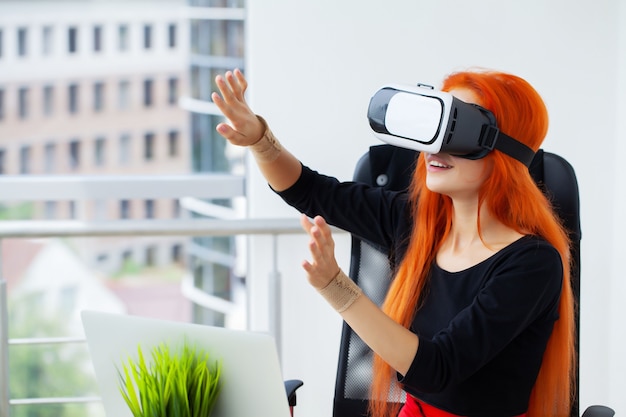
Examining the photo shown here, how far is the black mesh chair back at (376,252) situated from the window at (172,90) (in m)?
3.24

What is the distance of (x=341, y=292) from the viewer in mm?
1251

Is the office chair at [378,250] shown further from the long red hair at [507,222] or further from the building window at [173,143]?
the building window at [173,143]

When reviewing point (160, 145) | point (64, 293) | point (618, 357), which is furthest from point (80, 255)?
point (618, 357)

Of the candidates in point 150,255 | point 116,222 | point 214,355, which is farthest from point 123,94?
point 214,355

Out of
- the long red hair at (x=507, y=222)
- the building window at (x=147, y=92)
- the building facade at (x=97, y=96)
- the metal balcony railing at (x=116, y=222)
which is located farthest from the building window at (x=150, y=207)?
the long red hair at (x=507, y=222)

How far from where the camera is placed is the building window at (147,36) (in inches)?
170

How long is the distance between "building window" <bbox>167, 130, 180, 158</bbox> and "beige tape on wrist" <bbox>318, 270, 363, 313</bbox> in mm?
3865

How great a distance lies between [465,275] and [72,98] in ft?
12.0

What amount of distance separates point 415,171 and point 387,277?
0.22 meters

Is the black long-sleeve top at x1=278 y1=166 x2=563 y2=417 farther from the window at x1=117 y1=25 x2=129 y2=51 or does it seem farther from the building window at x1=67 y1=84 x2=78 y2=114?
the building window at x1=67 y1=84 x2=78 y2=114

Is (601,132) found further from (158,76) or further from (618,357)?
(158,76)

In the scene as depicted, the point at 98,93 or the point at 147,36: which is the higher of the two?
the point at 147,36

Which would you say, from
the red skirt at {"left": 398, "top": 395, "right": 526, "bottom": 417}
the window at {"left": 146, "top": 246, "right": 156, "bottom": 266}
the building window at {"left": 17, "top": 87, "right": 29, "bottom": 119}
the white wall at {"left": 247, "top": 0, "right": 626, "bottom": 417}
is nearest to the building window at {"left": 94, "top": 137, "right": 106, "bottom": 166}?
the building window at {"left": 17, "top": 87, "right": 29, "bottom": 119}

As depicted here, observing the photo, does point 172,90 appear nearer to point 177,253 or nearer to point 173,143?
point 173,143
